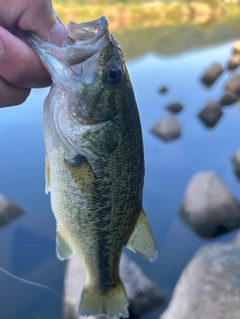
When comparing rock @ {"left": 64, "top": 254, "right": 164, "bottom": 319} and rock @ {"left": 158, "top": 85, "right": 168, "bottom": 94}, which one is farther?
rock @ {"left": 158, "top": 85, "right": 168, "bottom": 94}

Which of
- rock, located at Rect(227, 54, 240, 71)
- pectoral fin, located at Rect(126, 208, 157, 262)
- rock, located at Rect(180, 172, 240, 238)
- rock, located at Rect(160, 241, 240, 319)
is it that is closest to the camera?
pectoral fin, located at Rect(126, 208, 157, 262)

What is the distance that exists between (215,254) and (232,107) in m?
4.94

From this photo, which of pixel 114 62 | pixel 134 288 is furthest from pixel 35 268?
pixel 114 62

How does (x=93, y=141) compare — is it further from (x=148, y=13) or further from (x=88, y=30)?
(x=148, y=13)

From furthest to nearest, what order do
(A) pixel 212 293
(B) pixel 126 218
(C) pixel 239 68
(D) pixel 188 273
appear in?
(C) pixel 239 68
(D) pixel 188 273
(A) pixel 212 293
(B) pixel 126 218

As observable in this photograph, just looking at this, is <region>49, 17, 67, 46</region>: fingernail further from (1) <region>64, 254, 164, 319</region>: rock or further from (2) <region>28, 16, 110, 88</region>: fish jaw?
(1) <region>64, 254, 164, 319</region>: rock

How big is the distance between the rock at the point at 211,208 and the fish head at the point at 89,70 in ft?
9.41

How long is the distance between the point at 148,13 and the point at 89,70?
50.9 ft

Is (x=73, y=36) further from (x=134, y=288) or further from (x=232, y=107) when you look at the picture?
(x=232, y=107)

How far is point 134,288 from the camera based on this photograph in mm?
2949

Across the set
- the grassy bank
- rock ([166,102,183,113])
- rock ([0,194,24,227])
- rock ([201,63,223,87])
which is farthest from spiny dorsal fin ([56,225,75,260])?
the grassy bank

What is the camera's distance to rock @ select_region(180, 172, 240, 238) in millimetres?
3920

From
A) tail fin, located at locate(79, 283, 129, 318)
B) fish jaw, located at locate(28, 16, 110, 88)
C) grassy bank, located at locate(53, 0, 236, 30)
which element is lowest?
grassy bank, located at locate(53, 0, 236, 30)

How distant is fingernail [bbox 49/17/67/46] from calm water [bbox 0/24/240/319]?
132 cm
